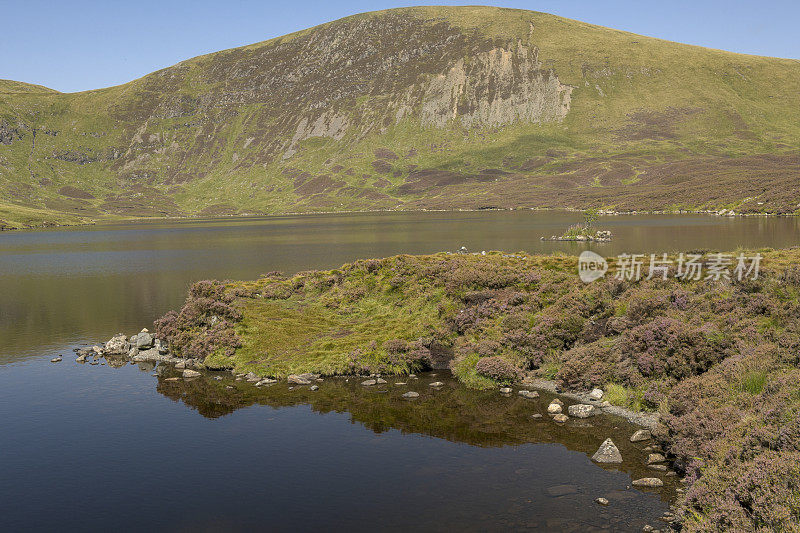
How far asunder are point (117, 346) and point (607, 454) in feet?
143

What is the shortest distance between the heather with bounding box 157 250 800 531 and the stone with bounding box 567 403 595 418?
8.64 ft

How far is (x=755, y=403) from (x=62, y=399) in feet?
137

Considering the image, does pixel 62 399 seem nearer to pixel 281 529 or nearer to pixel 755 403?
pixel 281 529

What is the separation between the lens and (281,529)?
20.9 metres

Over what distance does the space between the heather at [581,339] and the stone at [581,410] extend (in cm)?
263

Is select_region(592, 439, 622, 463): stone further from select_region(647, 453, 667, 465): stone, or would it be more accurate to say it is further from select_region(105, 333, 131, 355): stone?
select_region(105, 333, 131, 355): stone

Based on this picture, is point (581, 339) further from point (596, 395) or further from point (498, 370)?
point (596, 395)

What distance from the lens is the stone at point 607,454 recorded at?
83.6 ft

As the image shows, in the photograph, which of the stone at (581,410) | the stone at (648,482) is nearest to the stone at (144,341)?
the stone at (581,410)

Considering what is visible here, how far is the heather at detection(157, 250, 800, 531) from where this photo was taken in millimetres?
20984

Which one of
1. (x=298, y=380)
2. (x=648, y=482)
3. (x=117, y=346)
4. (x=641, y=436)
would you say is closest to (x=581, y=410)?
(x=641, y=436)

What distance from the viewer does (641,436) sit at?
27.9 metres

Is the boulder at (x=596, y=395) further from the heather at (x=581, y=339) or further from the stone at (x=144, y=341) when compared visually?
the stone at (x=144, y=341)

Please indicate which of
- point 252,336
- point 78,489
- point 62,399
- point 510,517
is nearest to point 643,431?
point 510,517
